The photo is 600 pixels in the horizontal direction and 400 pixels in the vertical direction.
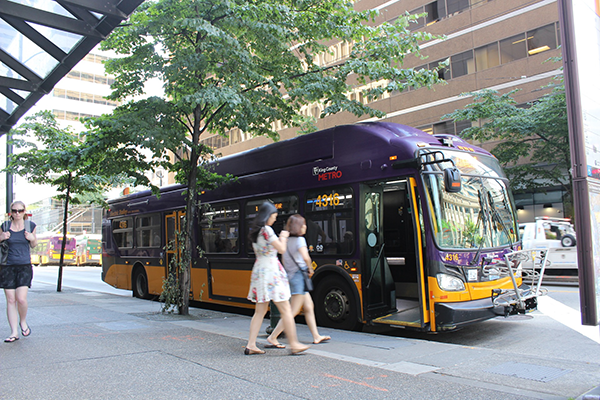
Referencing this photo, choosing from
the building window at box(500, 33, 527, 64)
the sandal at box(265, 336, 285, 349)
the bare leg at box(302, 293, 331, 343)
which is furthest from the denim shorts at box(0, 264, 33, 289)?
the building window at box(500, 33, 527, 64)

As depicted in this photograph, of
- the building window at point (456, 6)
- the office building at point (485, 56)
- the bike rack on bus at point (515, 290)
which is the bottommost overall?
the bike rack on bus at point (515, 290)

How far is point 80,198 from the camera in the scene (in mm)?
17938

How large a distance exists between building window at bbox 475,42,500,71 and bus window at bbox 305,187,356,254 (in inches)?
853

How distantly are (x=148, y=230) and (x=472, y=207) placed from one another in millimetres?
9004

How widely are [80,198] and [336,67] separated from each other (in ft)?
39.4

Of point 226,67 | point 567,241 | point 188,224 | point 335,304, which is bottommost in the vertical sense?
point 335,304

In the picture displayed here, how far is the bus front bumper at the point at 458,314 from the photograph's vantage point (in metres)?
6.64

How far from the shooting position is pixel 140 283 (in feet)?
46.3

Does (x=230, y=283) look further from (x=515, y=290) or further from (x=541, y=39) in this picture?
(x=541, y=39)

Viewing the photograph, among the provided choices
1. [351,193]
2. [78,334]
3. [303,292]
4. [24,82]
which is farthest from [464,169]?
[24,82]

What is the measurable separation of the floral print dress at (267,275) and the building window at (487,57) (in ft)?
80.2

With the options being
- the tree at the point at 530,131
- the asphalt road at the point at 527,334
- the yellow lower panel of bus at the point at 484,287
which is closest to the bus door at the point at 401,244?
the asphalt road at the point at 527,334

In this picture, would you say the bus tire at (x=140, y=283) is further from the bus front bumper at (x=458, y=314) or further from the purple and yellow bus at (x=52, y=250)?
the purple and yellow bus at (x=52, y=250)

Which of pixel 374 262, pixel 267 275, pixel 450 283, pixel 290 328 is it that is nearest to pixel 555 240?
pixel 374 262
